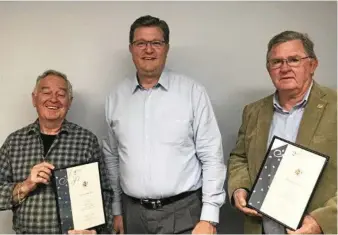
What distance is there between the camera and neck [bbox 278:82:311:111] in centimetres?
167

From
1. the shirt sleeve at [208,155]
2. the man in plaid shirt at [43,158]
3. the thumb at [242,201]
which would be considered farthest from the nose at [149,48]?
the thumb at [242,201]

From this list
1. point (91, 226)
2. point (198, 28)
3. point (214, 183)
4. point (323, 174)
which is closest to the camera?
point (323, 174)

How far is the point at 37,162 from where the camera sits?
183cm

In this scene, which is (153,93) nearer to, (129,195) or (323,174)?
(129,195)

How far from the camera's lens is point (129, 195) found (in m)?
1.93

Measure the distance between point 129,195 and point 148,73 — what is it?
2.00 ft

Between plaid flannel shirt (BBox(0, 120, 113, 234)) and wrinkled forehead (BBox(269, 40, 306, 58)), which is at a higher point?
wrinkled forehead (BBox(269, 40, 306, 58))

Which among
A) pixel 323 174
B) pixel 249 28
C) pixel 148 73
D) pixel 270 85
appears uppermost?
pixel 249 28

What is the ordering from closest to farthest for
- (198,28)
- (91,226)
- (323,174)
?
1. (323,174)
2. (91,226)
3. (198,28)

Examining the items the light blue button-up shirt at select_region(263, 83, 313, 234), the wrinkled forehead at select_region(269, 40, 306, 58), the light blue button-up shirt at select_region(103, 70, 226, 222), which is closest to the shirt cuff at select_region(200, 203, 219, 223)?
the light blue button-up shirt at select_region(103, 70, 226, 222)

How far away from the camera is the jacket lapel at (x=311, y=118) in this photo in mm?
1601

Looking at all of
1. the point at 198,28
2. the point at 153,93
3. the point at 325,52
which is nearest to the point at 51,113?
the point at 153,93

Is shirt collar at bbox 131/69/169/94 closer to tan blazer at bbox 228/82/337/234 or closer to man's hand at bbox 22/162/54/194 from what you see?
tan blazer at bbox 228/82/337/234

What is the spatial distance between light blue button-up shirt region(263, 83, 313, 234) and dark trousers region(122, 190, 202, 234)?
0.36m
